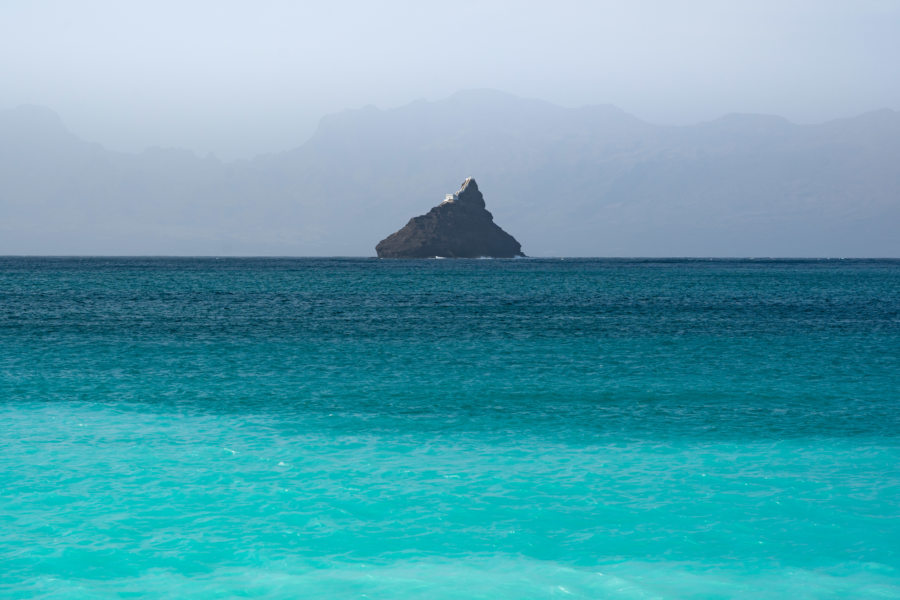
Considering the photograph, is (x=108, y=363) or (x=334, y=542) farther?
(x=108, y=363)

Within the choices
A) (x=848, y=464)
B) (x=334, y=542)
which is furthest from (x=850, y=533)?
(x=334, y=542)

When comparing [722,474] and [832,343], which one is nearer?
[722,474]

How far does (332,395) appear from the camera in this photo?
30.8 meters

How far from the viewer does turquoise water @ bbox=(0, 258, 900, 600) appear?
563 inches

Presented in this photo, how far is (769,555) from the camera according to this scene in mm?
15055

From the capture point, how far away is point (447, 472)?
20.2 m

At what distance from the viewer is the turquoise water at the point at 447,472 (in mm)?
14312

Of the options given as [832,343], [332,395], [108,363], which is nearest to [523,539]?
[332,395]

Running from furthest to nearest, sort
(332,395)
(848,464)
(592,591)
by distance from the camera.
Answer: (332,395) < (848,464) < (592,591)

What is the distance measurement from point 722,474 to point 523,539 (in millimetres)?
7214

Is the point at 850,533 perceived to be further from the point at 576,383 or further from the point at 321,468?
the point at 576,383

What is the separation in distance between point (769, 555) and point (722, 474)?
17.5ft

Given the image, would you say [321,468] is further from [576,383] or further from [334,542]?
[576,383]

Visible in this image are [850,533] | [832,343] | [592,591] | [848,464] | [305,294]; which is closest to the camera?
[592,591]
